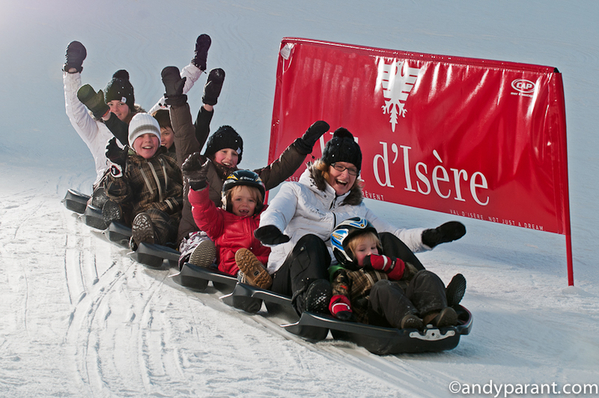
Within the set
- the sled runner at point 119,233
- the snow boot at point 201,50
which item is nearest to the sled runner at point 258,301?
the sled runner at point 119,233

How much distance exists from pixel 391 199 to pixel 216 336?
8.47ft

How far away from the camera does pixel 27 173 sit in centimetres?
754

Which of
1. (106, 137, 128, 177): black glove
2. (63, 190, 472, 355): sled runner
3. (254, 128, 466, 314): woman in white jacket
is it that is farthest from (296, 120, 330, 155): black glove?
(106, 137, 128, 177): black glove

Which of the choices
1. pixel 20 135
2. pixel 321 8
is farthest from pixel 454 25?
pixel 20 135

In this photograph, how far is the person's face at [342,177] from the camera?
3.74m

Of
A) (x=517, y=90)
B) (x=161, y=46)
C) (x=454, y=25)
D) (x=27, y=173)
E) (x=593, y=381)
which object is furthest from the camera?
(x=454, y=25)

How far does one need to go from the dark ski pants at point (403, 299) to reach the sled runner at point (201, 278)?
100 cm

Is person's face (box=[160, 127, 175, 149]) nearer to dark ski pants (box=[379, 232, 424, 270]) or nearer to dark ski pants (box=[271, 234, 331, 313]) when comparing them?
dark ski pants (box=[271, 234, 331, 313])

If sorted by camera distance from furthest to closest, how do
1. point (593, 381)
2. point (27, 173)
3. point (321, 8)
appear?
1. point (321, 8)
2. point (27, 173)
3. point (593, 381)

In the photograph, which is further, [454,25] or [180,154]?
[454,25]

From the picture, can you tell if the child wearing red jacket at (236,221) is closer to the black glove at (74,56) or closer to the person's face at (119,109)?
the person's face at (119,109)

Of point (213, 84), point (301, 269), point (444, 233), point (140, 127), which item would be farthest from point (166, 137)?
point (444, 233)

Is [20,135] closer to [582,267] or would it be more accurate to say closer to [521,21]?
[582,267]

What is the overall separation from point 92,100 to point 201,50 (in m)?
1.28
